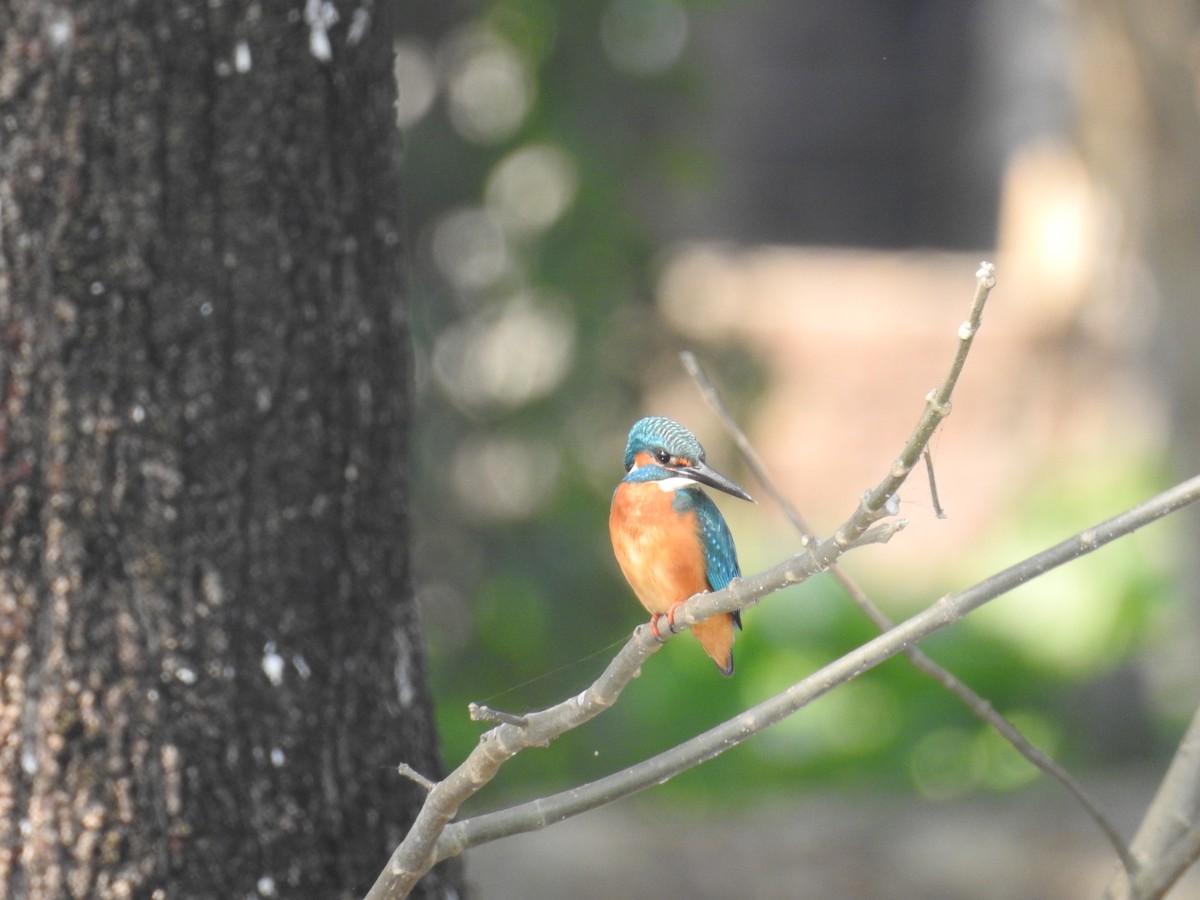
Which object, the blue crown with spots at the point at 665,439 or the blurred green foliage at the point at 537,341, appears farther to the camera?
the blurred green foliage at the point at 537,341

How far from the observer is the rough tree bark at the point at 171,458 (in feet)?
5.99

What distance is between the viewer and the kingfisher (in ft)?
4.52

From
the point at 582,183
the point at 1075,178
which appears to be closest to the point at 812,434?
the point at 1075,178

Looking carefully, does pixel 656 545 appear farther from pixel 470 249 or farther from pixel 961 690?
pixel 470 249

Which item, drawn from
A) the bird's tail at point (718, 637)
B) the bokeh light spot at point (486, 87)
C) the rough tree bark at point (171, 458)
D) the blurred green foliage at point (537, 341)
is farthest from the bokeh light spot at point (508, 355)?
the bird's tail at point (718, 637)

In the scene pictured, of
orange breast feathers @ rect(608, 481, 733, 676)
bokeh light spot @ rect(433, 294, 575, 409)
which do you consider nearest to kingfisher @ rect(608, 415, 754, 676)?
orange breast feathers @ rect(608, 481, 733, 676)

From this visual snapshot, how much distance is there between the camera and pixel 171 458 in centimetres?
188

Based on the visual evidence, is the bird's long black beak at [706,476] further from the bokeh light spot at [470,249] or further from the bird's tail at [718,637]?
the bokeh light spot at [470,249]

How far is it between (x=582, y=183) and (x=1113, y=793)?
335 cm

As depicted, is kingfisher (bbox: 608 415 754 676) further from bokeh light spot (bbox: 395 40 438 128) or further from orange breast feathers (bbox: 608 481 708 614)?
bokeh light spot (bbox: 395 40 438 128)

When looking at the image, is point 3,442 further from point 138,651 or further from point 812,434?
point 812,434

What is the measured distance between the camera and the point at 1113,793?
5.70 m

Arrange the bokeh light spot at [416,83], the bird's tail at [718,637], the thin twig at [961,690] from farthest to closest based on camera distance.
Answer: the bokeh light spot at [416,83]
the thin twig at [961,690]
the bird's tail at [718,637]

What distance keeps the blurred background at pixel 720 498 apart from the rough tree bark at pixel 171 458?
85.2 inches
